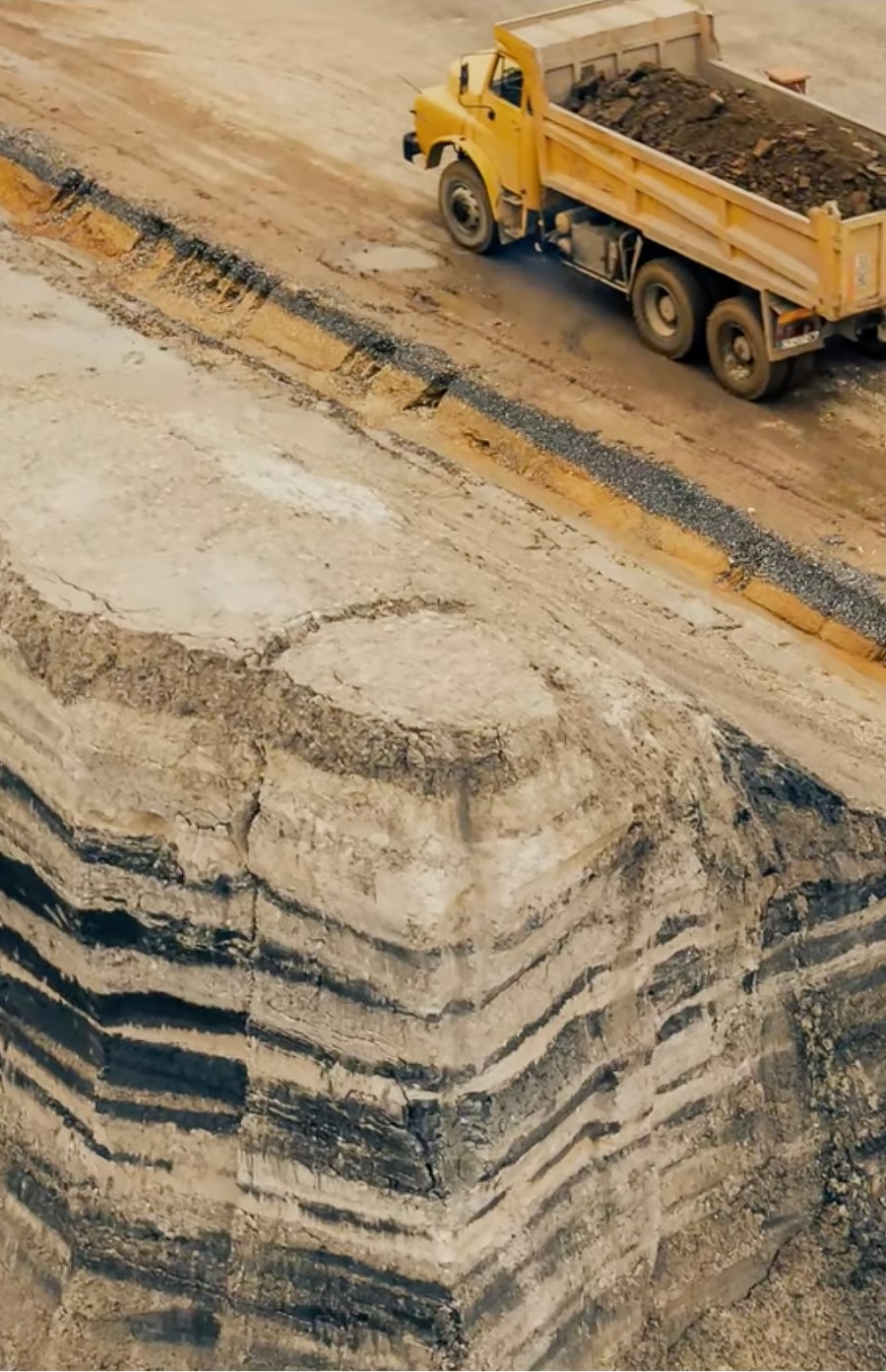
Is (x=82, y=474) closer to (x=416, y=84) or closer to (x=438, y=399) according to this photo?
(x=438, y=399)

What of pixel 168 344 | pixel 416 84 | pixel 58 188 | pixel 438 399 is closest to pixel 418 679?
pixel 438 399

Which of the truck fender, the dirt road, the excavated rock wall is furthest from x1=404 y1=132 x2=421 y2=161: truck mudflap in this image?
the excavated rock wall

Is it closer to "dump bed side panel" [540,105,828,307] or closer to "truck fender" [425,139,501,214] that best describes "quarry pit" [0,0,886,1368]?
"dump bed side panel" [540,105,828,307]

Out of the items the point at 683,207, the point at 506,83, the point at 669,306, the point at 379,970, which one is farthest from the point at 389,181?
the point at 379,970

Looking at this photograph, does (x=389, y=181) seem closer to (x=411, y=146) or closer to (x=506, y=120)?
(x=411, y=146)

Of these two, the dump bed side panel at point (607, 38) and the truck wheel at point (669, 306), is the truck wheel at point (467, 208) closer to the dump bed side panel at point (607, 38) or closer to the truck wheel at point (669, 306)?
the dump bed side panel at point (607, 38)

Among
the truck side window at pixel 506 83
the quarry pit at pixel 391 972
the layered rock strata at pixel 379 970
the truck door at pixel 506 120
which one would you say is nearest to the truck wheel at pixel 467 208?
the truck door at pixel 506 120

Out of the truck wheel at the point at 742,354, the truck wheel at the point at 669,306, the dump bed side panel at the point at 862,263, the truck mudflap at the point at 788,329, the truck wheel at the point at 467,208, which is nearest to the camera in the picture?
the dump bed side panel at the point at 862,263
